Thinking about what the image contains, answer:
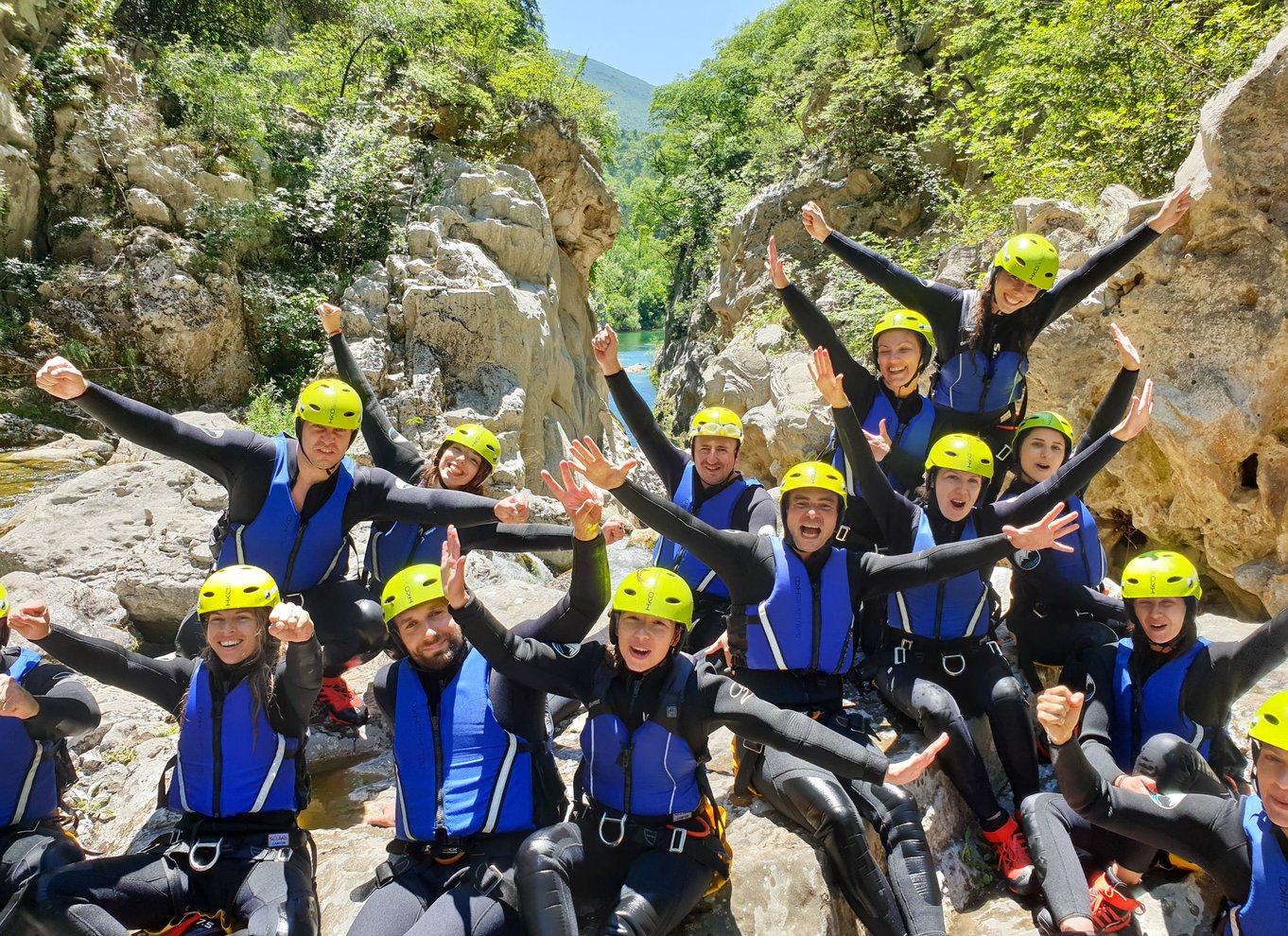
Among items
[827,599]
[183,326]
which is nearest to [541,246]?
[183,326]

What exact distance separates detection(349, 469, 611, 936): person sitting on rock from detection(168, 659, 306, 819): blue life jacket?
481 mm

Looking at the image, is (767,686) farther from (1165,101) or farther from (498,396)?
(498,396)

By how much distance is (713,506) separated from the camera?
4.65 m

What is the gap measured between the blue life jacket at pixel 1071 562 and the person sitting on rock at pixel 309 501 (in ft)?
10.1

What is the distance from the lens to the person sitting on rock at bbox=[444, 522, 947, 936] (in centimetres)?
286

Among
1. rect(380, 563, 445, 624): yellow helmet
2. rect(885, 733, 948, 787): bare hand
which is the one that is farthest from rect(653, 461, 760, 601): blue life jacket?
rect(885, 733, 948, 787): bare hand

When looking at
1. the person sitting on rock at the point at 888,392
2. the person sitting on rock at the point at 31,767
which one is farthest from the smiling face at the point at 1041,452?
the person sitting on rock at the point at 31,767

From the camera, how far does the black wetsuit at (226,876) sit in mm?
2824

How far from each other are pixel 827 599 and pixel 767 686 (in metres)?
0.53

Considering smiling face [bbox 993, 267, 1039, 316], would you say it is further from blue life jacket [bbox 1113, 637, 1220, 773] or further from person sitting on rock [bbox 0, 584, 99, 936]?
person sitting on rock [bbox 0, 584, 99, 936]

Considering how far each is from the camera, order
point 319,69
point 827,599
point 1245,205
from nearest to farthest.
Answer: point 827,599 < point 1245,205 < point 319,69

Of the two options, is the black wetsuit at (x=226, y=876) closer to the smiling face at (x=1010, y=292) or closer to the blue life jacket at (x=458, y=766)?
the blue life jacket at (x=458, y=766)

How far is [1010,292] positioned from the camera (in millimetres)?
4672

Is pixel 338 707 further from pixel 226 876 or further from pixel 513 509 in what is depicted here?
pixel 513 509
